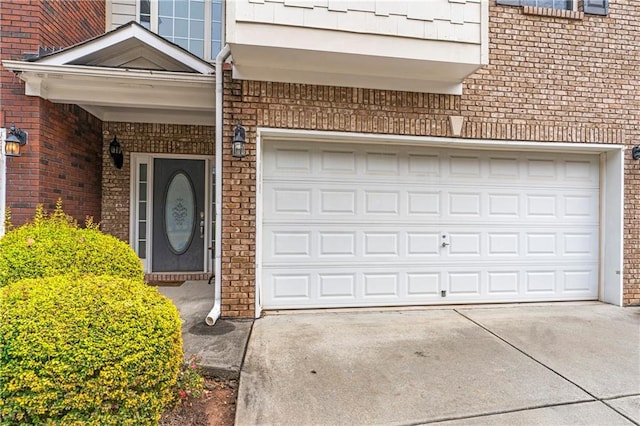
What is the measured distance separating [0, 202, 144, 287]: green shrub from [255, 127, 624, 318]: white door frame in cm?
161

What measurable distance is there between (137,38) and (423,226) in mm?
4866

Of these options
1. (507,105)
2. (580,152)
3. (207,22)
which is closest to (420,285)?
(507,105)

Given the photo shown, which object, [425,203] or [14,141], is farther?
[425,203]

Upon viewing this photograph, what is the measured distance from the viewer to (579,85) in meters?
5.05

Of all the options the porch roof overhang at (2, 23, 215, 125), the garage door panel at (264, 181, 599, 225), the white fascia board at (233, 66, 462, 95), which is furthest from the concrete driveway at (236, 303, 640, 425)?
the porch roof overhang at (2, 23, 215, 125)

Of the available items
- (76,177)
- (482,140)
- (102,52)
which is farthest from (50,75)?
(482,140)

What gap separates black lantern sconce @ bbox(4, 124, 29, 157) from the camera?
4261 millimetres

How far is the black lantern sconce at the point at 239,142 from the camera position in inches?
166

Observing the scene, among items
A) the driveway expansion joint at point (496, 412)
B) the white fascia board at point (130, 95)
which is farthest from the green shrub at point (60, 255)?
the driveway expansion joint at point (496, 412)

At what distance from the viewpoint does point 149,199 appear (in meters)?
6.26

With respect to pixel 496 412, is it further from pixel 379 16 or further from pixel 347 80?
pixel 379 16

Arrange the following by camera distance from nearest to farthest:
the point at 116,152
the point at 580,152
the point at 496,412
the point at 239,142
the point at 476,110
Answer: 1. the point at 496,412
2. the point at 239,142
3. the point at 476,110
4. the point at 580,152
5. the point at 116,152

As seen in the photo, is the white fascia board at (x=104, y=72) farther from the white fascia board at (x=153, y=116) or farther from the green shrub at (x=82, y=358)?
the green shrub at (x=82, y=358)

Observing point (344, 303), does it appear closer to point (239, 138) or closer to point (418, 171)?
point (418, 171)
